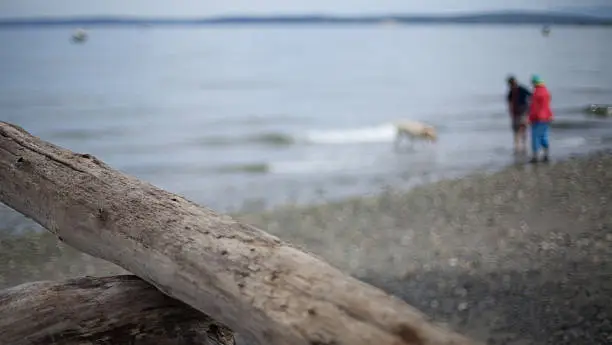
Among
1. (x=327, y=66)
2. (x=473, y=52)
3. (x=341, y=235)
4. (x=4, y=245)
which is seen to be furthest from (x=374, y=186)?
(x=327, y=66)

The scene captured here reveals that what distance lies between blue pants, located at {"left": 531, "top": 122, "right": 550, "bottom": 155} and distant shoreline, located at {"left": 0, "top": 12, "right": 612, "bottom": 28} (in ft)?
2.16

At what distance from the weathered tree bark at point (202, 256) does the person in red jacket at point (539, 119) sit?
8.29 feet

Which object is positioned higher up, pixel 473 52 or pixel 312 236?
pixel 473 52

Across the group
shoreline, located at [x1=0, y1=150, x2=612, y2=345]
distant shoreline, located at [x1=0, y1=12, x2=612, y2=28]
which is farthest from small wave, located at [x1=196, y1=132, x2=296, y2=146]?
shoreline, located at [x1=0, y1=150, x2=612, y2=345]

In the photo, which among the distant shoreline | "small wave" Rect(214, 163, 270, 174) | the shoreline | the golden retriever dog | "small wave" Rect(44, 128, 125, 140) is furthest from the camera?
the golden retriever dog

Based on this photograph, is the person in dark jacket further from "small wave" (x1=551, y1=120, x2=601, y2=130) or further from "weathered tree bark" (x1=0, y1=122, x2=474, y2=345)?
"weathered tree bark" (x1=0, y1=122, x2=474, y2=345)

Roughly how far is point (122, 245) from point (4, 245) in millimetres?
1876

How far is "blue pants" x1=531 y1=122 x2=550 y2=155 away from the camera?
365 centimetres

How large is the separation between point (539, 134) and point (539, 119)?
4.7 inches

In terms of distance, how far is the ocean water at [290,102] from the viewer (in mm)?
4168

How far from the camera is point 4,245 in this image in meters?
3.04

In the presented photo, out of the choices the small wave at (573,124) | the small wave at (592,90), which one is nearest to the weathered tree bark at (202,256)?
the small wave at (592,90)

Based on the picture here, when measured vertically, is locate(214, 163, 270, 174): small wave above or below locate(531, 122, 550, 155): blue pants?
below

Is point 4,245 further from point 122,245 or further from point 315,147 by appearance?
point 315,147
